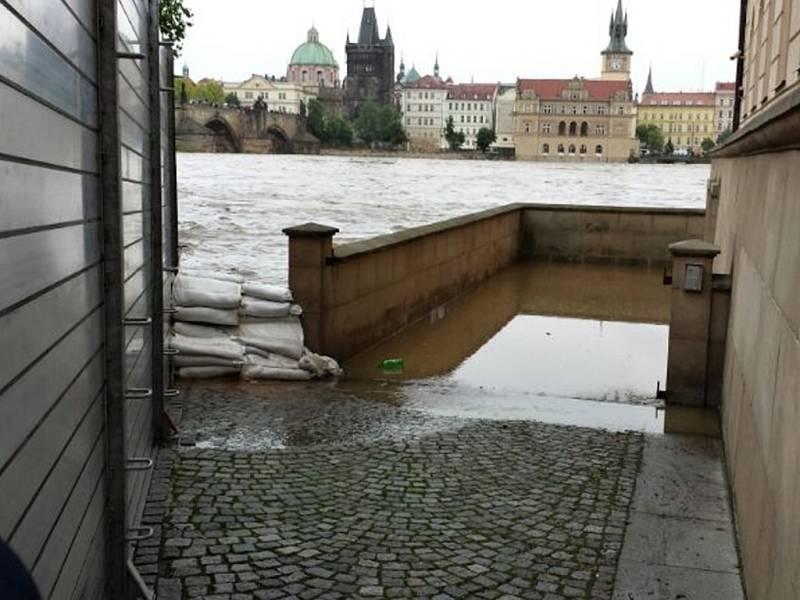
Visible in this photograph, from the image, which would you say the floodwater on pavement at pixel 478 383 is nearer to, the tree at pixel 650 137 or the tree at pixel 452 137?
the tree at pixel 452 137

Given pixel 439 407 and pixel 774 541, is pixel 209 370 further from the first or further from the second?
pixel 774 541

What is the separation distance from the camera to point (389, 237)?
10.7 metres

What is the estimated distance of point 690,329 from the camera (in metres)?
7.59

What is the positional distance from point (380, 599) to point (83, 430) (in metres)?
1.40

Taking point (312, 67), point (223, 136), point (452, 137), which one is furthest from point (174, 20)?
point (312, 67)

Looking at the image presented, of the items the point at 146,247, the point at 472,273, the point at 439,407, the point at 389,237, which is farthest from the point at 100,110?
the point at 472,273

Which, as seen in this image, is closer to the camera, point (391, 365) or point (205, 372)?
point (205, 372)

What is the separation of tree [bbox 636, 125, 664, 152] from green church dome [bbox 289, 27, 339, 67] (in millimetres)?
59625

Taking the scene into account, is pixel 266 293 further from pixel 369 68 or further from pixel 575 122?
pixel 369 68

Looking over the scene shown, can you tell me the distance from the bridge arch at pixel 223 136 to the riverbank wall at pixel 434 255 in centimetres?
10145

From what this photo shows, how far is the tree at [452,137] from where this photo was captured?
153 m

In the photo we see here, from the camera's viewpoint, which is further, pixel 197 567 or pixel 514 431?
pixel 514 431

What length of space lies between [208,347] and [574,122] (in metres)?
137

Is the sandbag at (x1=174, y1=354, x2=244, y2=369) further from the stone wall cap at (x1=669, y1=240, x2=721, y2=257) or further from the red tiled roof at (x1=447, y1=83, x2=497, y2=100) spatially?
the red tiled roof at (x1=447, y1=83, x2=497, y2=100)
